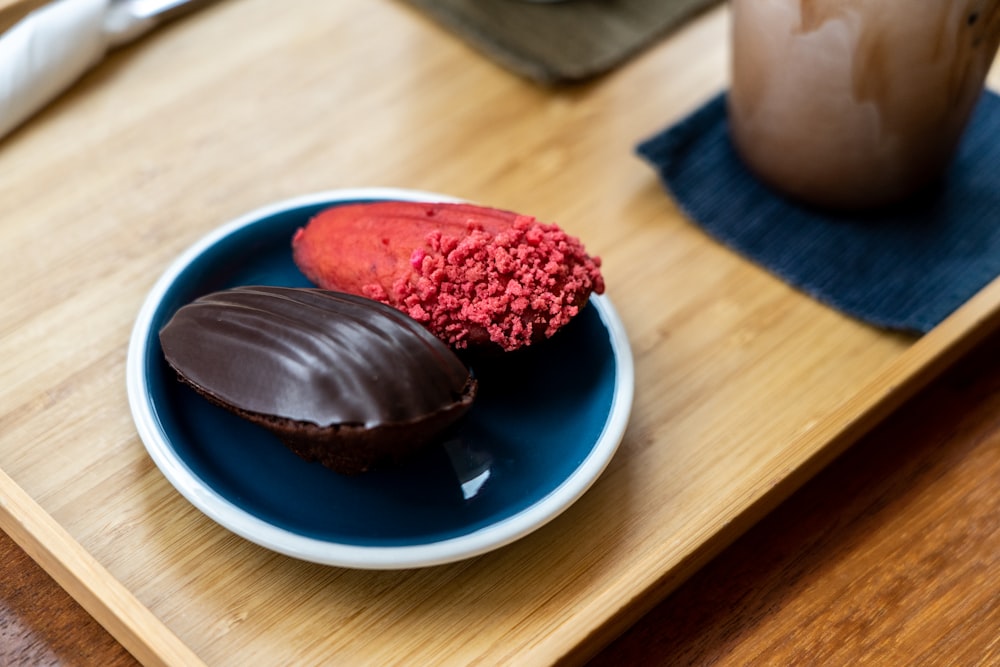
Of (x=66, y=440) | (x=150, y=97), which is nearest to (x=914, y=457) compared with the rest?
(x=66, y=440)

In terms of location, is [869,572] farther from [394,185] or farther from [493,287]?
[394,185]

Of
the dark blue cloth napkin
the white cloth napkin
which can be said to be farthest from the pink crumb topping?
the white cloth napkin

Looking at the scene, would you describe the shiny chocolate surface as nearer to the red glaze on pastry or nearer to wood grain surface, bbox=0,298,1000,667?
the red glaze on pastry

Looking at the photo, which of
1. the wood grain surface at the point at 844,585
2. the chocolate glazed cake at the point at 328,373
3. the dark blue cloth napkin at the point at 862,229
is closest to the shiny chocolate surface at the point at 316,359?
the chocolate glazed cake at the point at 328,373

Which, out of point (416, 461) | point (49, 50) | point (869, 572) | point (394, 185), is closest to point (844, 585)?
point (869, 572)

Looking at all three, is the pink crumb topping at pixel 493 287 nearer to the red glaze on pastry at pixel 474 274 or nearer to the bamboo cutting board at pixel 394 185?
the red glaze on pastry at pixel 474 274

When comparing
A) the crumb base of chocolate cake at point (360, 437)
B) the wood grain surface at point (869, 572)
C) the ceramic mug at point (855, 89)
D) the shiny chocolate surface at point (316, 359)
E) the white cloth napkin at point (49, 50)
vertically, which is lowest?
the wood grain surface at point (869, 572)

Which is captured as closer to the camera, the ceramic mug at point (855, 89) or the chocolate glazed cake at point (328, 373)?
the chocolate glazed cake at point (328, 373)
